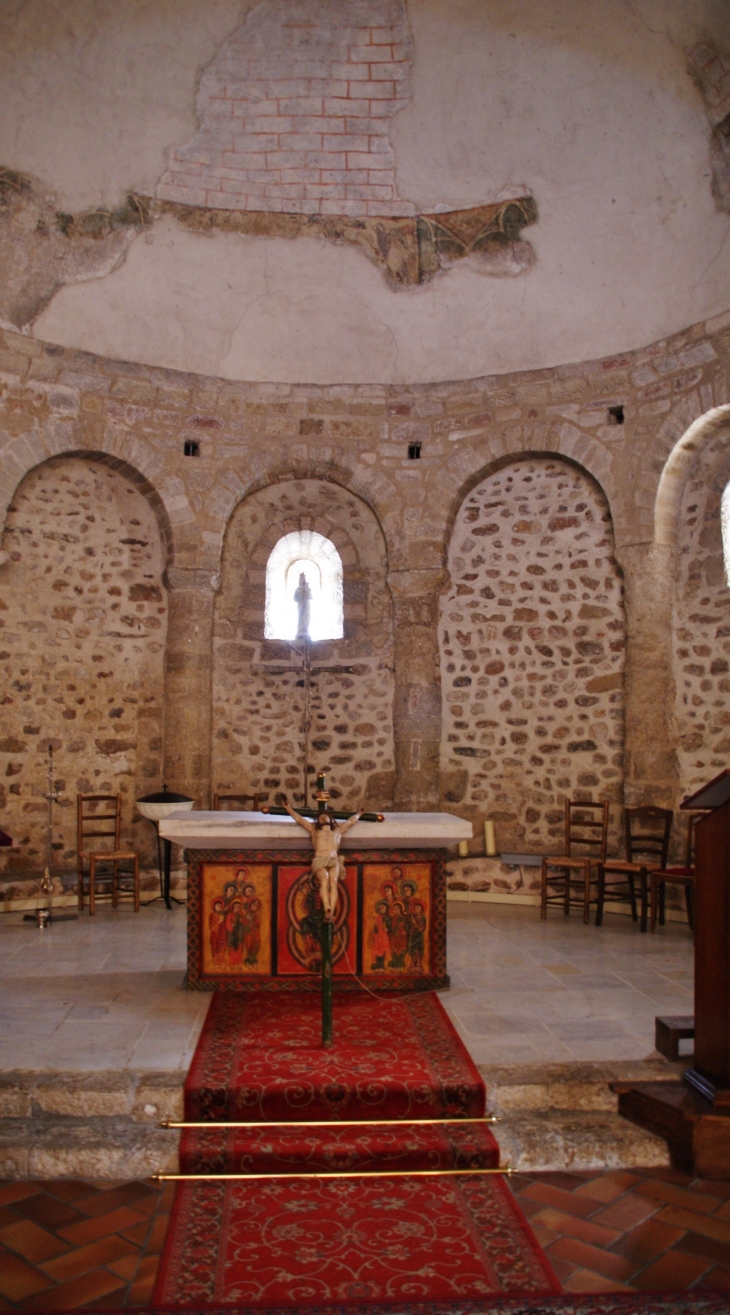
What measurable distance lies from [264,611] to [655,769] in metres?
4.45

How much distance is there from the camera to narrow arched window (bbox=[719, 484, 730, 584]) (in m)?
8.17

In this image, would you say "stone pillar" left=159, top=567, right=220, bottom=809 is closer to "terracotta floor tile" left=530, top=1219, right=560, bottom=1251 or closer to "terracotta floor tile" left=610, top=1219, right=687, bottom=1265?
"terracotta floor tile" left=530, top=1219, right=560, bottom=1251

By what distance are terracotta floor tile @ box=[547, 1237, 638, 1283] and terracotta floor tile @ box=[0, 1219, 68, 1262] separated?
1.75m

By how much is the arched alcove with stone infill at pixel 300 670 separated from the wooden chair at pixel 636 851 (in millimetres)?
2560

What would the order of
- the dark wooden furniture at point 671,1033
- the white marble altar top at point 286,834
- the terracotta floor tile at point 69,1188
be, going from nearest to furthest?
the terracotta floor tile at point 69,1188
the dark wooden furniture at point 671,1033
the white marble altar top at point 286,834

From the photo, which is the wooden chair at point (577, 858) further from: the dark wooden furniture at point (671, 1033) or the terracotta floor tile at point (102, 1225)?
the terracotta floor tile at point (102, 1225)

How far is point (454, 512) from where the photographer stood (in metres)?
9.59

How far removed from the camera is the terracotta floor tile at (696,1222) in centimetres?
331

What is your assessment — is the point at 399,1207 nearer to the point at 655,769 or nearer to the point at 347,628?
the point at 655,769

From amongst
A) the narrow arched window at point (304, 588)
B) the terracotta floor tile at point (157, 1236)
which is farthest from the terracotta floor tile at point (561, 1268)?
the narrow arched window at point (304, 588)

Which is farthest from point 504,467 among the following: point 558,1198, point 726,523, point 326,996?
point 558,1198

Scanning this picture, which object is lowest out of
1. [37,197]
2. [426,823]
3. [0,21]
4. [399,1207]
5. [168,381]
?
[399,1207]

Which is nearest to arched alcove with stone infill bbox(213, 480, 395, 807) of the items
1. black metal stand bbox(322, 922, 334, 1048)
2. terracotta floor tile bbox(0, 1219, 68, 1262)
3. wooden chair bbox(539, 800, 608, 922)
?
wooden chair bbox(539, 800, 608, 922)

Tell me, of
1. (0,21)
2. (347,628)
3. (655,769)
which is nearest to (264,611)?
(347,628)
